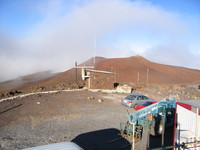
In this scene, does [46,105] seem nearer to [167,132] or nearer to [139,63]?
[167,132]

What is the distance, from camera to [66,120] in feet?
35.5

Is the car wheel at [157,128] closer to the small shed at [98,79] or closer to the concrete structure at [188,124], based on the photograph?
the concrete structure at [188,124]

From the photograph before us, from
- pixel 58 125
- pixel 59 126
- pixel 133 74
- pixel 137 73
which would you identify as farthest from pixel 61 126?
pixel 137 73

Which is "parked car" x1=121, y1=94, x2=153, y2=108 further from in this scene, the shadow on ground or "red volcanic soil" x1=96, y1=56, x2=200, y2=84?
"red volcanic soil" x1=96, y1=56, x2=200, y2=84

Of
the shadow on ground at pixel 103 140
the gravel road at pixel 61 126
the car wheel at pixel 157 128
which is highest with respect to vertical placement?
the car wheel at pixel 157 128

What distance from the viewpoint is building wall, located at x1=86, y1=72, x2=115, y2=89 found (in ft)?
85.1

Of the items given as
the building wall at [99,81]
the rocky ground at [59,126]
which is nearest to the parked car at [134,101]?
the rocky ground at [59,126]

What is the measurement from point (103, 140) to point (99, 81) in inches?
734

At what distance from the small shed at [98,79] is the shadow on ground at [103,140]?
668 inches

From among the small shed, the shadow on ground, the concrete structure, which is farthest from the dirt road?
the small shed

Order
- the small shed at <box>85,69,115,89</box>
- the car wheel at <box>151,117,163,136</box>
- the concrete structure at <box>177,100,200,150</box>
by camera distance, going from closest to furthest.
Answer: the concrete structure at <box>177,100,200,150</box> → the car wheel at <box>151,117,163,136</box> → the small shed at <box>85,69,115,89</box>

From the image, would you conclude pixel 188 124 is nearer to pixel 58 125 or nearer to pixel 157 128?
pixel 157 128

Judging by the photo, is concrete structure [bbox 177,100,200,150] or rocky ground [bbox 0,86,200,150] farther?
rocky ground [bbox 0,86,200,150]

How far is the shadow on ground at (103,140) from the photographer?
7285mm
